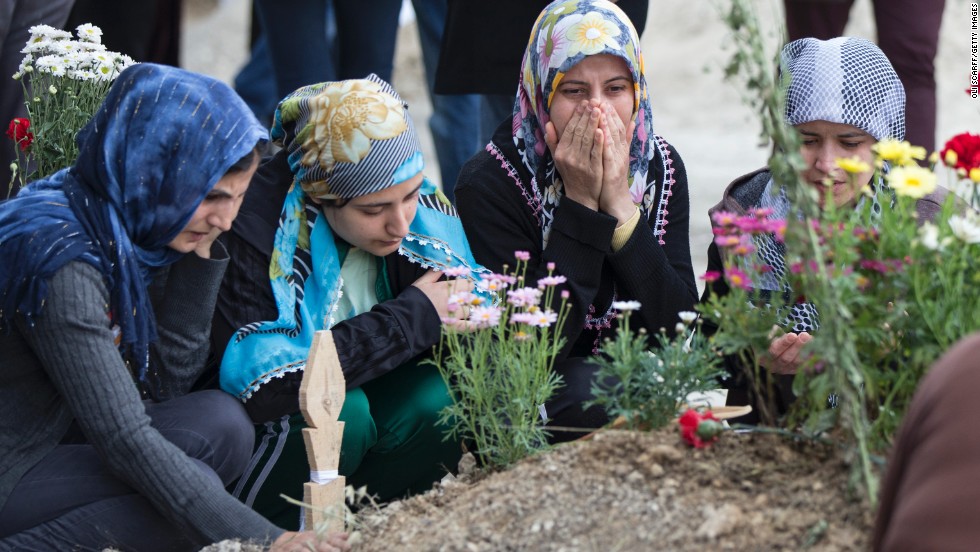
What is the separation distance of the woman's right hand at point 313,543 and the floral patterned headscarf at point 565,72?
129cm

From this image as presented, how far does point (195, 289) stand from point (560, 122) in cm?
112

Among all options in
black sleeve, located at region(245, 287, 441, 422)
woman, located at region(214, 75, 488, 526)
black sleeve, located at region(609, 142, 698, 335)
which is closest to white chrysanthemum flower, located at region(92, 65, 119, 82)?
woman, located at region(214, 75, 488, 526)

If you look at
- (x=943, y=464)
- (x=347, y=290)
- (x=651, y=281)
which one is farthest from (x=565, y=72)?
(x=943, y=464)

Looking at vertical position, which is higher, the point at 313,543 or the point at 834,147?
the point at 834,147

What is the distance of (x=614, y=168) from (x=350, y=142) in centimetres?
73

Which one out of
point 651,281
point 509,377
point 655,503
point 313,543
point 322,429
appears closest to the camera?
point 655,503

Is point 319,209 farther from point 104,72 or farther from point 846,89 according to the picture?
point 846,89

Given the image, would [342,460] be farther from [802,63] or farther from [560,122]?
[802,63]

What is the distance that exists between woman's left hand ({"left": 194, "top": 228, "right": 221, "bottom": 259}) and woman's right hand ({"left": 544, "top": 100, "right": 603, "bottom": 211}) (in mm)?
991

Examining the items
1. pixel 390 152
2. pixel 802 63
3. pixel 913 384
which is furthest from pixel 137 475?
pixel 802 63

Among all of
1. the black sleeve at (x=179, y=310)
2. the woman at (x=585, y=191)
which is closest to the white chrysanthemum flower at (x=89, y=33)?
the black sleeve at (x=179, y=310)

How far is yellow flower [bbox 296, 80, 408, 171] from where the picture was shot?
3.13m

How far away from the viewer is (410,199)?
326 centimetres

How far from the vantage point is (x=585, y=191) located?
343 centimetres
